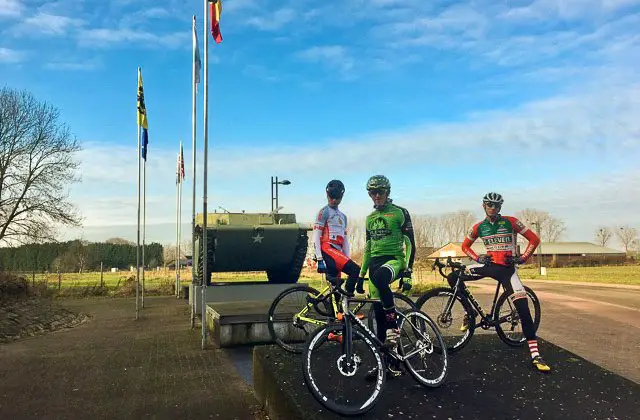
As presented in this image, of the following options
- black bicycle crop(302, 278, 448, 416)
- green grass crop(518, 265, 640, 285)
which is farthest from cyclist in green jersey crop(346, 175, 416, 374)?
green grass crop(518, 265, 640, 285)

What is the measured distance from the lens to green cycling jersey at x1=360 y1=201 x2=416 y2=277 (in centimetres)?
505

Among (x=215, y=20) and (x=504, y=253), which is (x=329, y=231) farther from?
(x=215, y=20)

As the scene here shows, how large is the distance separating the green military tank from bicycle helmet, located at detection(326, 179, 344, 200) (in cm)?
915

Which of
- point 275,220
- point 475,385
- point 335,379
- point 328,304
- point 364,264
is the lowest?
point 475,385

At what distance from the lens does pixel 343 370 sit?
3.92 m

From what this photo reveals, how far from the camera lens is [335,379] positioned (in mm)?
3934

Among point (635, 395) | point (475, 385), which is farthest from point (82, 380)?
point (635, 395)

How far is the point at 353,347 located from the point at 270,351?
2094mm

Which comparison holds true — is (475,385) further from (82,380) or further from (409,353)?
(82,380)

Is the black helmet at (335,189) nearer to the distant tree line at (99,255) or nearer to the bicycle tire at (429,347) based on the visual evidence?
the bicycle tire at (429,347)

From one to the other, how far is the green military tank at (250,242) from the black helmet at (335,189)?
9149 mm

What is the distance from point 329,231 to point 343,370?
1981 millimetres

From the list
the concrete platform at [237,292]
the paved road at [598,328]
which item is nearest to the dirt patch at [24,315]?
the concrete platform at [237,292]

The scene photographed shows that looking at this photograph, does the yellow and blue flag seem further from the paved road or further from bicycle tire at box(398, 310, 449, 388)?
bicycle tire at box(398, 310, 449, 388)
